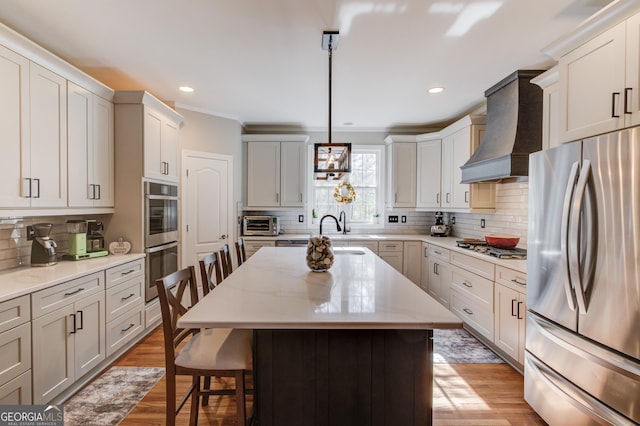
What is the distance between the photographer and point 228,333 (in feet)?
5.83

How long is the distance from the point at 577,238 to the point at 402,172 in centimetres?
330

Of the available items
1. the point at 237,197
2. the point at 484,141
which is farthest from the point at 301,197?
the point at 484,141

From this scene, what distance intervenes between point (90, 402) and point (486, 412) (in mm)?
2745

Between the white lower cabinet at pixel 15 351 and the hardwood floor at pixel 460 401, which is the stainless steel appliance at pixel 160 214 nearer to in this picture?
the hardwood floor at pixel 460 401

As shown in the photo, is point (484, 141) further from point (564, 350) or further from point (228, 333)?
point (228, 333)

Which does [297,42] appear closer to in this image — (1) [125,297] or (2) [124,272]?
(2) [124,272]

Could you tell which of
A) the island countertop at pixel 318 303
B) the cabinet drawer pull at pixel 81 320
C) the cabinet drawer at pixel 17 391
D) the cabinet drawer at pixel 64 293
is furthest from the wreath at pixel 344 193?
the cabinet drawer at pixel 17 391

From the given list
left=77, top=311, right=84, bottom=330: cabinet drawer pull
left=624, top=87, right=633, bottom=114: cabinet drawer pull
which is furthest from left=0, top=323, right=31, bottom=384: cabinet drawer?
left=624, top=87, right=633, bottom=114: cabinet drawer pull

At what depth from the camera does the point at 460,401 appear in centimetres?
222

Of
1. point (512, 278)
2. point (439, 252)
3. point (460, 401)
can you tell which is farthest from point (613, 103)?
point (439, 252)

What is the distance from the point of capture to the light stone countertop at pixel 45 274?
182cm

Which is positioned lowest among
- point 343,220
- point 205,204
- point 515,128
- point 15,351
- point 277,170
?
point 15,351

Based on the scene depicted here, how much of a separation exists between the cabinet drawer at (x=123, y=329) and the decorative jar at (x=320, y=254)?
6.15 ft

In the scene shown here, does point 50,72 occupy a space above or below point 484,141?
above
